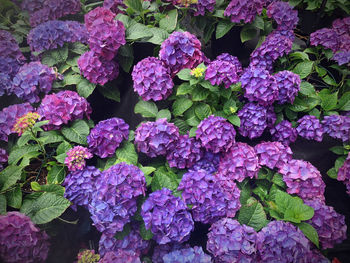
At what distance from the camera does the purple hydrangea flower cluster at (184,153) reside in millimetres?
1289

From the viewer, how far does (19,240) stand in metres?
0.95

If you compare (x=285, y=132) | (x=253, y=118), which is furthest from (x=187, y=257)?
(x=285, y=132)

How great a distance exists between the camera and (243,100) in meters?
1.54

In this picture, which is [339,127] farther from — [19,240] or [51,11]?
[51,11]

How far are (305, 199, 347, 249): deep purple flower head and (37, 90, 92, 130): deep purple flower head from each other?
126 cm

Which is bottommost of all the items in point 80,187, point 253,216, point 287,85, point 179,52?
point 253,216

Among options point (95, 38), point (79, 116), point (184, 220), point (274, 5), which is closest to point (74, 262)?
point (184, 220)

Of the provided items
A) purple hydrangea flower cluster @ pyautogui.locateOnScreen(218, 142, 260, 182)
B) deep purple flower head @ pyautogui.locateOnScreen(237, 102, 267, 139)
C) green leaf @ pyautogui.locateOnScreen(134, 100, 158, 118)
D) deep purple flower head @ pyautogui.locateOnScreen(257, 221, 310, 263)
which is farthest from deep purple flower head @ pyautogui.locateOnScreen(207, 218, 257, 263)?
green leaf @ pyautogui.locateOnScreen(134, 100, 158, 118)

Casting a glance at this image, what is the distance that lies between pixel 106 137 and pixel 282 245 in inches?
35.7

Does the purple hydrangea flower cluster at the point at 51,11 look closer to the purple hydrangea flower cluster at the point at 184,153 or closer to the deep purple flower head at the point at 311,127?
the purple hydrangea flower cluster at the point at 184,153

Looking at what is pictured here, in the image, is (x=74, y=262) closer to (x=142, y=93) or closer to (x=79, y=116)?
(x=79, y=116)

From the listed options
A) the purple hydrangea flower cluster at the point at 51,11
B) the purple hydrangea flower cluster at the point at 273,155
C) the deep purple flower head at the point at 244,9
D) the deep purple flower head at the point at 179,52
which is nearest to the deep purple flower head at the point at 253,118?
the purple hydrangea flower cluster at the point at 273,155

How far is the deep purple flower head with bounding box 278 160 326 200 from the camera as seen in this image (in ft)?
3.92

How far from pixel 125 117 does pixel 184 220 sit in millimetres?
984
